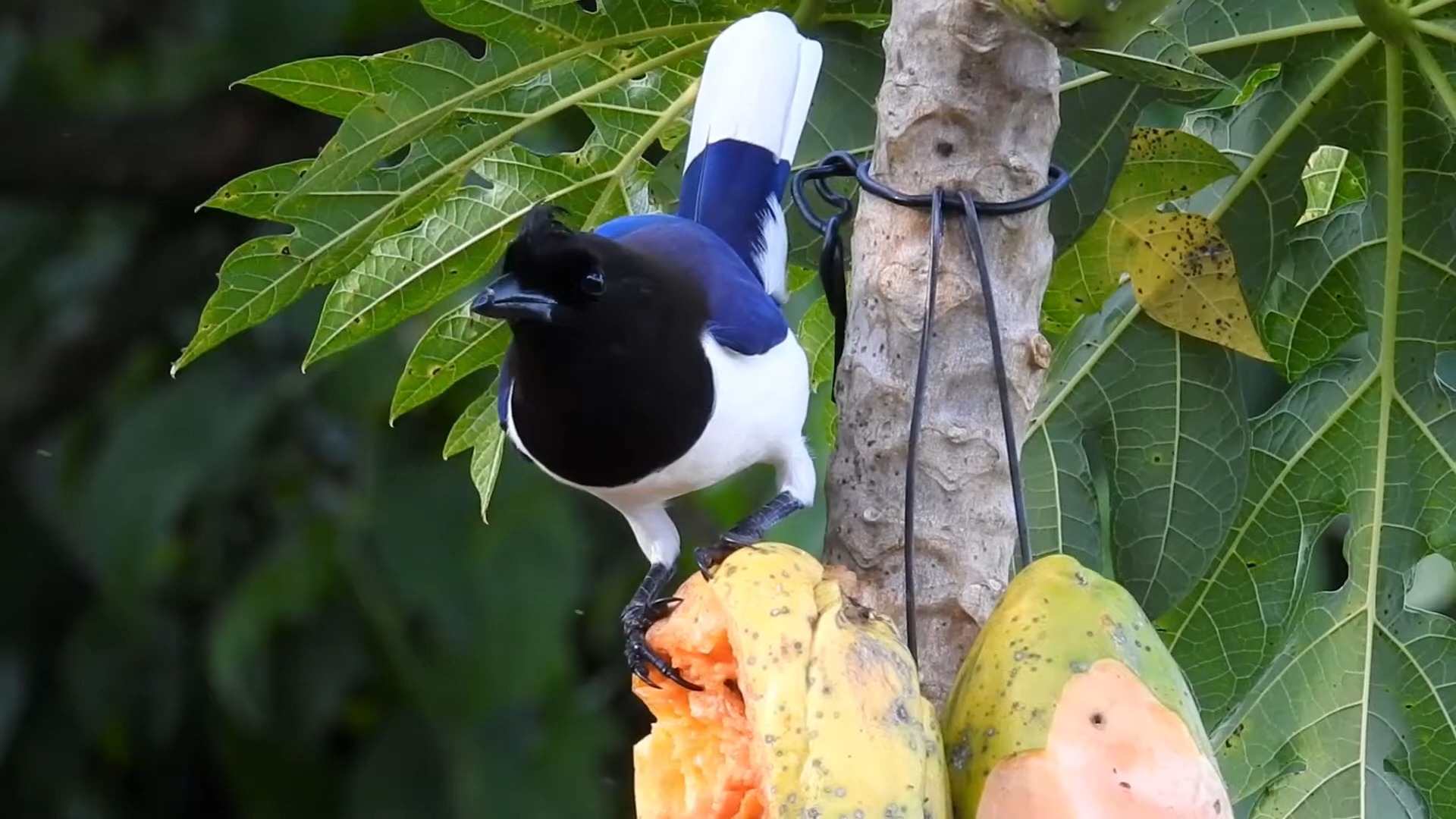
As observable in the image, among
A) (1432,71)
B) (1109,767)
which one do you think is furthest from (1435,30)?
(1109,767)

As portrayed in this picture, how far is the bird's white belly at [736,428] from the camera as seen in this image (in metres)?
1.01

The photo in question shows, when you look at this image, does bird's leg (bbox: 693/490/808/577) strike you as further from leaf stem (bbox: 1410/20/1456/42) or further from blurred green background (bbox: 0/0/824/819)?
blurred green background (bbox: 0/0/824/819)

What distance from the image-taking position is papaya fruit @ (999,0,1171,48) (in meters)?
0.75

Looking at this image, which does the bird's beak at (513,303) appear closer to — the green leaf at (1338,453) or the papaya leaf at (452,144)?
the papaya leaf at (452,144)

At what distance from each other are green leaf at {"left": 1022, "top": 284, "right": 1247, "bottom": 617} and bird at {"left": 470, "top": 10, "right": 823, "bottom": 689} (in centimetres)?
23

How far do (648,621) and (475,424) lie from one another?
339mm

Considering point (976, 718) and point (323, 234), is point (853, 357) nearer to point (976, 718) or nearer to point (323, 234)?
point (976, 718)

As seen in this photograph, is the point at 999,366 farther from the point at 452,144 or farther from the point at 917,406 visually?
the point at 452,144

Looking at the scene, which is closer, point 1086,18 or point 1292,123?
point 1086,18

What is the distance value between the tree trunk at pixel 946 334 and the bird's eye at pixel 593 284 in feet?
0.49

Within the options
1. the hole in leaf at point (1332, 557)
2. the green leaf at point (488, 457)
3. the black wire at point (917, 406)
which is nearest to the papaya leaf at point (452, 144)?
the green leaf at point (488, 457)

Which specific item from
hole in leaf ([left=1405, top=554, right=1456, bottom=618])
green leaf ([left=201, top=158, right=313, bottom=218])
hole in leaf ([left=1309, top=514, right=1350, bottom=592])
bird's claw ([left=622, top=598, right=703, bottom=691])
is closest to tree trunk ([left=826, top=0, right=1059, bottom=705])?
bird's claw ([left=622, top=598, right=703, bottom=691])

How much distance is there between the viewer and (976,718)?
0.79 m

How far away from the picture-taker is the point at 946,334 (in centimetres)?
97
